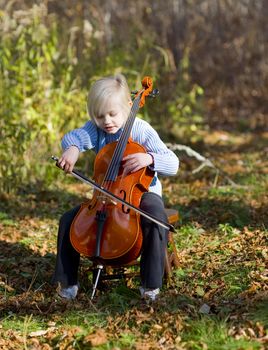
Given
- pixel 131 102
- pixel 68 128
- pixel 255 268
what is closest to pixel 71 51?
pixel 68 128

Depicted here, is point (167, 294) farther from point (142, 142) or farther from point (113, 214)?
point (142, 142)

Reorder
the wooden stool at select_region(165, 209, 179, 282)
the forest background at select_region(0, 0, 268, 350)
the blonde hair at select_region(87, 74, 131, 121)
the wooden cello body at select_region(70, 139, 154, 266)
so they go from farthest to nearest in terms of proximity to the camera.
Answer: the wooden stool at select_region(165, 209, 179, 282) < the blonde hair at select_region(87, 74, 131, 121) < the wooden cello body at select_region(70, 139, 154, 266) < the forest background at select_region(0, 0, 268, 350)

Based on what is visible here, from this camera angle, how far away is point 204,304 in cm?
353

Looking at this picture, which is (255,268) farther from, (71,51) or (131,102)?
(71,51)

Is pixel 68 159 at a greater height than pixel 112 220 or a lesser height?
greater

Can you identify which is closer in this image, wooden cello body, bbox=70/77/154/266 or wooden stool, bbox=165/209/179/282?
wooden cello body, bbox=70/77/154/266

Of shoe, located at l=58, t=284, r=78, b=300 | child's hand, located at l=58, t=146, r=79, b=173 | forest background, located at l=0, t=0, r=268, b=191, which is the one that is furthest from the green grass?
forest background, located at l=0, t=0, r=268, b=191

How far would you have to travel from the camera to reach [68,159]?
3766 mm

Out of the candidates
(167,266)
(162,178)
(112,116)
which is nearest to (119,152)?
(112,116)

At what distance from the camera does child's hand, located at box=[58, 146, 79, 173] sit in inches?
146

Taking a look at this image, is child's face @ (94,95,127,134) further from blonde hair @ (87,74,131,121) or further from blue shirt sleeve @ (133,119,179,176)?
blue shirt sleeve @ (133,119,179,176)

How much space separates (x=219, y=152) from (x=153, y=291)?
183 inches

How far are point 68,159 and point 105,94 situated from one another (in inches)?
15.8

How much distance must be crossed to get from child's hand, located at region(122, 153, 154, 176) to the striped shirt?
3.0 inches
